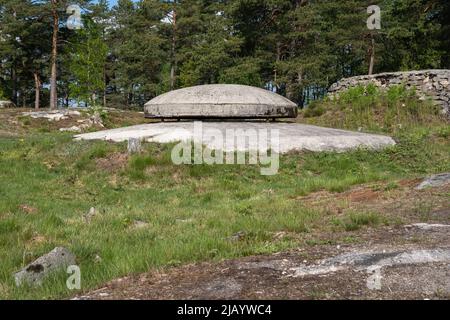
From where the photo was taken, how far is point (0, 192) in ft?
33.5

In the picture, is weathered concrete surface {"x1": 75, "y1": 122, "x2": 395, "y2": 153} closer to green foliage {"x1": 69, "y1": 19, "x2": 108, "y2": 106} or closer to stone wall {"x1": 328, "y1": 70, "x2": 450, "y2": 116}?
stone wall {"x1": 328, "y1": 70, "x2": 450, "y2": 116}

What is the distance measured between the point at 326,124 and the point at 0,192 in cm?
1365

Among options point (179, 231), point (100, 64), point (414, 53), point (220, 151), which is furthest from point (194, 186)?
point (414, 53)

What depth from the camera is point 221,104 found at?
1526 cm

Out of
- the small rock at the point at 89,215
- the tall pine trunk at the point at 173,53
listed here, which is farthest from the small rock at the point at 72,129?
the tall pine trunk at the point at 173,53

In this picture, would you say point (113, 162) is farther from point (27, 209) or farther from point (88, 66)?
point (88, 66)

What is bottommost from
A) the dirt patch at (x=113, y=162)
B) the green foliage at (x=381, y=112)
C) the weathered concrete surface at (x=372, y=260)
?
the weathered concrete surface at (x=372, y=260)

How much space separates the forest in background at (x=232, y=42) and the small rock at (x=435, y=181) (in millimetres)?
20931

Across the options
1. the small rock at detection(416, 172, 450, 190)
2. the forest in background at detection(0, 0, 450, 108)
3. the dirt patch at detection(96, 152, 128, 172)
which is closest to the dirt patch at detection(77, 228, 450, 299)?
the small rock at detection(416, 172, 450, 190)

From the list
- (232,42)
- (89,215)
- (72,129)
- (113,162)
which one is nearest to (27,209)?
(89,215)

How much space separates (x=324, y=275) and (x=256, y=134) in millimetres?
9913

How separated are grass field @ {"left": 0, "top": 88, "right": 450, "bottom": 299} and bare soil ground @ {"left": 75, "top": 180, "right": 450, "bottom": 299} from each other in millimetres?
325

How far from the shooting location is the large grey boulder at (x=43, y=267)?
16.2ft

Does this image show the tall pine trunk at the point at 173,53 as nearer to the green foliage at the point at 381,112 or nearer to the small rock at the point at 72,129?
the small rock at the point at 72,129
